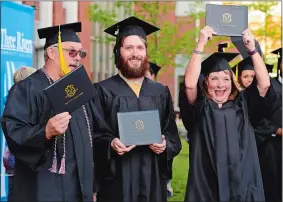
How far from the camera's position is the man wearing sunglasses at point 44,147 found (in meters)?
4.64

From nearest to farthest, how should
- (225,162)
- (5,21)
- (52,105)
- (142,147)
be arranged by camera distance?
(52,105) → (225,162) → (142,147) → (5,21)

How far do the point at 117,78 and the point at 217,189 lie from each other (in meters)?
1.38

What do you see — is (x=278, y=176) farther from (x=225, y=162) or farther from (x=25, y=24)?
(x=25, y=24)

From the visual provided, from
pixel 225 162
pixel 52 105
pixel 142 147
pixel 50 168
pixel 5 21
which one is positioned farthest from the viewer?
pixel 5 21

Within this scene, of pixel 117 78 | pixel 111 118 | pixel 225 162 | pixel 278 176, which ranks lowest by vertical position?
pixel 278 176

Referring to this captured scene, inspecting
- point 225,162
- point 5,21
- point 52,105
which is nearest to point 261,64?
point 225,162

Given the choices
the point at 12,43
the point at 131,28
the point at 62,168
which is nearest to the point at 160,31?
the point at 12,43

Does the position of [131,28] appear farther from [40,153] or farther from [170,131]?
[40,153]

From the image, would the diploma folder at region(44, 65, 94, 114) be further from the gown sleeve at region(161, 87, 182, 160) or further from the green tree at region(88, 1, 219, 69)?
the green tree at region(88, 1, 219, 69)

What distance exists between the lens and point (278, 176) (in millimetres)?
7750

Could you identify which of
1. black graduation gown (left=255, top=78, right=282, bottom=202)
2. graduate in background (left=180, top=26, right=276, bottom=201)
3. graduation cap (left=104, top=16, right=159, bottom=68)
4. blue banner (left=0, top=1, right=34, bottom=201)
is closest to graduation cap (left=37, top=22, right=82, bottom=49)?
graduation cap (left=104, top=16, right=159, bottom=68)

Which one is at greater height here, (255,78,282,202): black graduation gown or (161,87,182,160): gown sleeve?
(161,87,182,160): gown sleeve

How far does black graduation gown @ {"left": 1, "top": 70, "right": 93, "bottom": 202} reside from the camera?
15.3 feet

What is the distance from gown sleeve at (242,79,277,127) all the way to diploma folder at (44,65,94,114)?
4.90ft
